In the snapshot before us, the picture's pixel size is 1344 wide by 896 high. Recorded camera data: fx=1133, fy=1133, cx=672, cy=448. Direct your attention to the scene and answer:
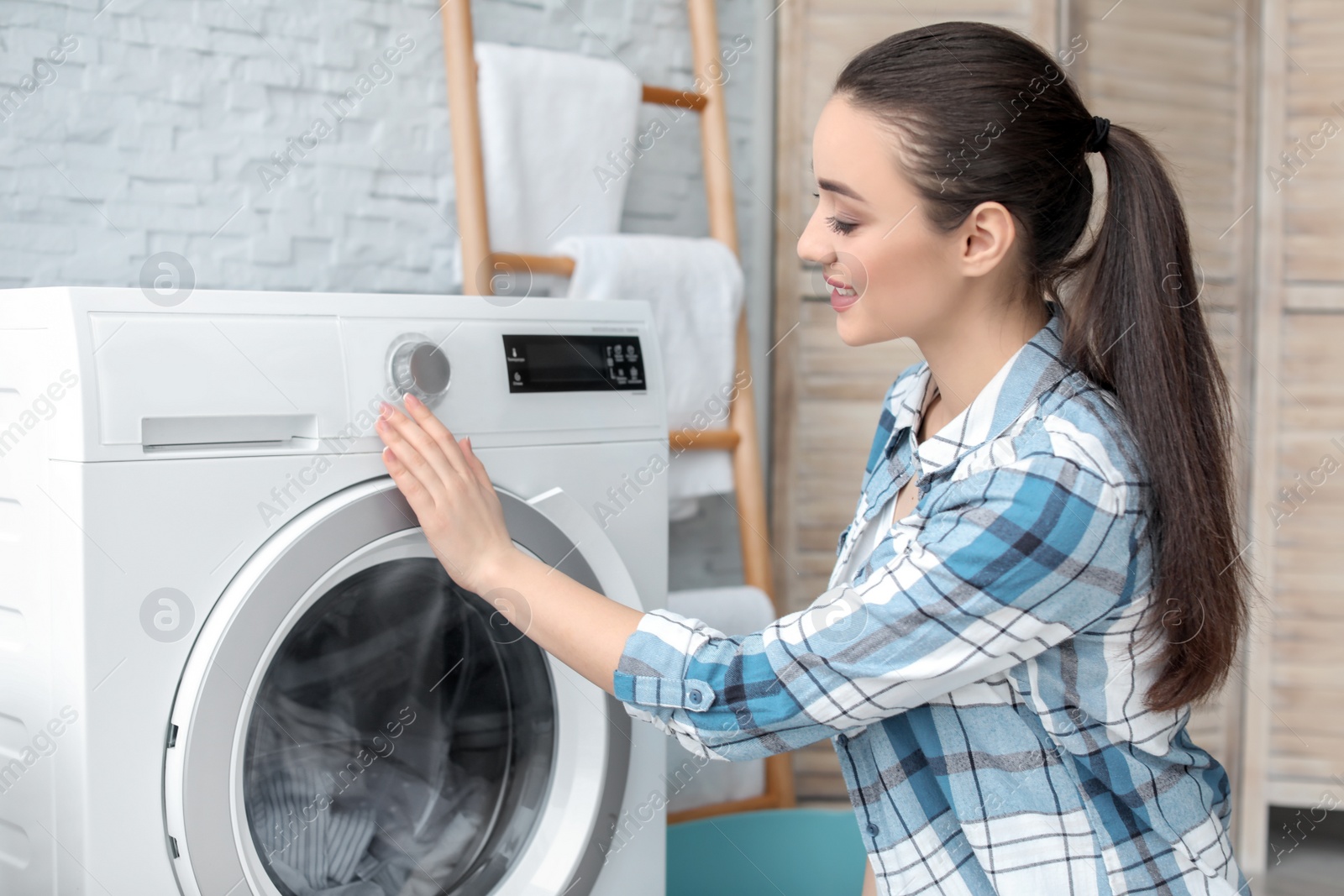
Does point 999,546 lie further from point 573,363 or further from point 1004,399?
point 573,363

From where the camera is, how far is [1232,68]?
220 centimetres

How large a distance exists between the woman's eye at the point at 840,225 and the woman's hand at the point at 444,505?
39 cm

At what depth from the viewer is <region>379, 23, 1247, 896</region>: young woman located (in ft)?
2.83

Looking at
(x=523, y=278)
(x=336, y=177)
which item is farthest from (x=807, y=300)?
(x=336, y=177)

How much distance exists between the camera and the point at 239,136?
62.6 inches

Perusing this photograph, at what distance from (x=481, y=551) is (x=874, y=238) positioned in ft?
1.42

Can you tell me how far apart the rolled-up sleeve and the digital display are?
318 mm

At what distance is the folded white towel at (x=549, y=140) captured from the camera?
167 cm

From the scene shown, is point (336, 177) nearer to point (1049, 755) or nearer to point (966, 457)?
point (966, 457)

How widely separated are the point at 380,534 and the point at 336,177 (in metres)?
0.88

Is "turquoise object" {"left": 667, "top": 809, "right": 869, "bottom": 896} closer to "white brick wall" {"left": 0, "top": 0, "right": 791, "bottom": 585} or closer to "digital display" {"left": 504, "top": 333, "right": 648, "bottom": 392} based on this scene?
"digital display" {"left": 504, "top": 333, "right": 648, "bottom": 392}

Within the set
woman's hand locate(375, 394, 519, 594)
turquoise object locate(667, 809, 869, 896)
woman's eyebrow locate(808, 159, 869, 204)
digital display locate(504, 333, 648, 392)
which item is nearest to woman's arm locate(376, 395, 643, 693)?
woman's hand locate(375, 394, 519, 594)

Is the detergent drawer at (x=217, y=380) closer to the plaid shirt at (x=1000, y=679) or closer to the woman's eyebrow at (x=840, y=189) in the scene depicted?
the plaid shirt at (x=1000, y=679)

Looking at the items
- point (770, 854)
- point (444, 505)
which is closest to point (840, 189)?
point (444, 505)
